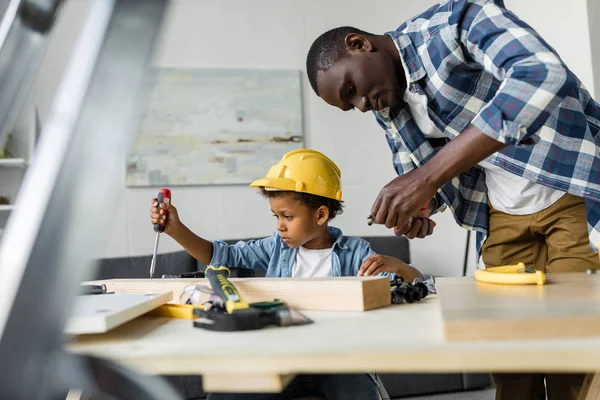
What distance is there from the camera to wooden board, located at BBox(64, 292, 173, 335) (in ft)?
1.85

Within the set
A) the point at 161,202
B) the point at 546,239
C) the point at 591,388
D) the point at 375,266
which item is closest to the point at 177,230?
the point at 161,202

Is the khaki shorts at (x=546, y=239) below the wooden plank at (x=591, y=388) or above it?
above

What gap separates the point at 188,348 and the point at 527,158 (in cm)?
93

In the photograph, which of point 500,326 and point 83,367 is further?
point 500,326

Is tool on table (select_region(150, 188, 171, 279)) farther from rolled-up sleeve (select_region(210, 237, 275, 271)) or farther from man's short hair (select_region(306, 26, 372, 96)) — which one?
man's short hair (select_region(306, 26, 372, 96))

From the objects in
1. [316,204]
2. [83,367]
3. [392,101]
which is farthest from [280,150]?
[83,367]

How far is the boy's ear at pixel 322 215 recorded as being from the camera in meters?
1.81

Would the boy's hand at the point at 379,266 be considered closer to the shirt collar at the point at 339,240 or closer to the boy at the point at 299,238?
the boy at the point at 299,238

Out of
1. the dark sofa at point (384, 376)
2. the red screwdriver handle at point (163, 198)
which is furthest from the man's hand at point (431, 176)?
the dark sofa at point (384, 376)

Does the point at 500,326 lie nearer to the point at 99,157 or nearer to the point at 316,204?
the point at 99,157

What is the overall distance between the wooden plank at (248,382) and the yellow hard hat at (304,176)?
47.9 inches

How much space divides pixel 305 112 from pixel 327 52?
2.20 metres

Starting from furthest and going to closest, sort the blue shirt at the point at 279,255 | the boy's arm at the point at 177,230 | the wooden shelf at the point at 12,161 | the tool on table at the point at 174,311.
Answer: the wooden shelf at the point at 12,161
the blue shirt at the point at 279,255
the boy's arm at the point at 177,230
the tool on table at the point at 174,311

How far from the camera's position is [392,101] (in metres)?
1.33
